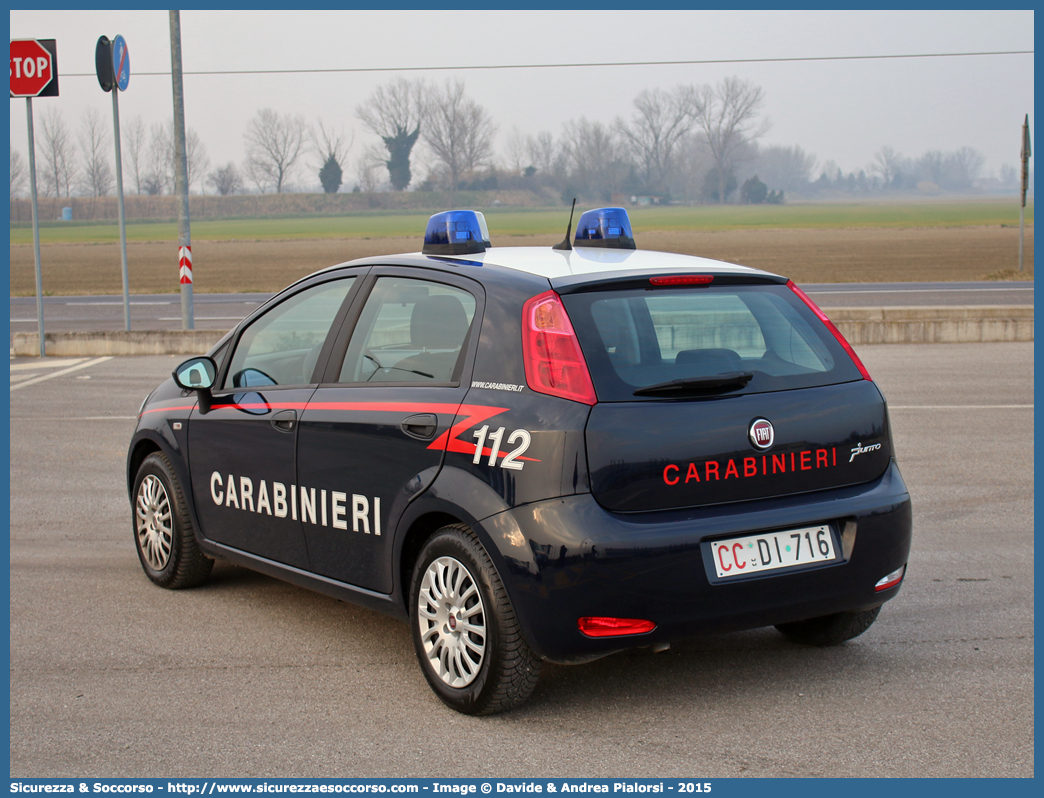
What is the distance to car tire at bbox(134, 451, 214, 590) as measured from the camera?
5.08m

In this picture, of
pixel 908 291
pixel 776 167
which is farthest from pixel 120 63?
pixel 776 167

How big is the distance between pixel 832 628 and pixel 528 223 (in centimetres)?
11584

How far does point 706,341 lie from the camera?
3.86 metres

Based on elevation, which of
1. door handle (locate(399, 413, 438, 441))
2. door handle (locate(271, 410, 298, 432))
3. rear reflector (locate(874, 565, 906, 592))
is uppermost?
door handle (locate(399, 413, 438, 441))

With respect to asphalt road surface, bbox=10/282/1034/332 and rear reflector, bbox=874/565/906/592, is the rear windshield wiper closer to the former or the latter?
rear reflector, bbox=874/565/906/592

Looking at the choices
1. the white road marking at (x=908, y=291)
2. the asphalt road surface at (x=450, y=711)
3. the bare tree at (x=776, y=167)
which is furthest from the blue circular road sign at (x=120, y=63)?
the bare tree at (x=776, y=167)

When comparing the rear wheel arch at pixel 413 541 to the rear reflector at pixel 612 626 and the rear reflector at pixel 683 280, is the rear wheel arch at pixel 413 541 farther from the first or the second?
the rear reflector at pixel 683 280

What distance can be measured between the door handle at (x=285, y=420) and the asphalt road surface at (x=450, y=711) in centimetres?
89

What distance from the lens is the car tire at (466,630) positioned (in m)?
3.46

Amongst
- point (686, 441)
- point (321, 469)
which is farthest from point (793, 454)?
point (321, 469)

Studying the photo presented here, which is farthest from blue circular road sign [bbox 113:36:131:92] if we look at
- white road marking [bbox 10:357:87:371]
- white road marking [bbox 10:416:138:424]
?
white road marking [bbox 10:416:138:424]

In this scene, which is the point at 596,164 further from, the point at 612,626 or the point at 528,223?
the point at 612,626

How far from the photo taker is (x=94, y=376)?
1357 cm

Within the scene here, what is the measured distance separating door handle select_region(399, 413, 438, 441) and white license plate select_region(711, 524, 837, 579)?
1.04 metres
